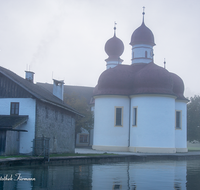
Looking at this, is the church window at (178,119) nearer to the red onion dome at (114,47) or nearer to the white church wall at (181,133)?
the white church wall at (181,133)

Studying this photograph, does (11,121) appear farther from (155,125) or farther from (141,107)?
(155,125)

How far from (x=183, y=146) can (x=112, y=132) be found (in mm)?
9039

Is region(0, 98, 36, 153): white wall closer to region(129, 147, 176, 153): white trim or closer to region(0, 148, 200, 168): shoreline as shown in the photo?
region(0, 148, 200, 168): shoreline

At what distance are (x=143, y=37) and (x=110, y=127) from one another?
42.6 ft

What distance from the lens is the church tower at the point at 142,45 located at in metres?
44.4

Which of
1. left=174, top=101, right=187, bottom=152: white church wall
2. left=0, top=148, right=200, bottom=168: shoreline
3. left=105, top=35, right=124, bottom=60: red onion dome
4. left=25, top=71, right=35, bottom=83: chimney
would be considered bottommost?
left=0, top=148, right=200, bottom=168: shoreline

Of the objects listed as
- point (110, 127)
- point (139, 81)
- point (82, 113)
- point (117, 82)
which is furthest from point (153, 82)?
point (82, 113)

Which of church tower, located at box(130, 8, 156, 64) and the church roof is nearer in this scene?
the church roof

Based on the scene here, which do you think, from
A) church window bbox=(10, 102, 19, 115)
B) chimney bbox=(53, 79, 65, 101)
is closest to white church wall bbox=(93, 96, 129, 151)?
chimney bbox=(53, 79, 65, 101)

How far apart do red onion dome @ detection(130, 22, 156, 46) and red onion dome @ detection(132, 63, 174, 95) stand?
6538 millimetres

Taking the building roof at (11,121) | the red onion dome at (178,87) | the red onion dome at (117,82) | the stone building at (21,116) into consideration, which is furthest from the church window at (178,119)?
the building roof at (11,121)

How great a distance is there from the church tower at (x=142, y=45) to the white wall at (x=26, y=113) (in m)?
22.0

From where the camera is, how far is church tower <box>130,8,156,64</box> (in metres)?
44.4

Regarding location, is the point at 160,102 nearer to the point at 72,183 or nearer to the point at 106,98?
the point at 106,98
